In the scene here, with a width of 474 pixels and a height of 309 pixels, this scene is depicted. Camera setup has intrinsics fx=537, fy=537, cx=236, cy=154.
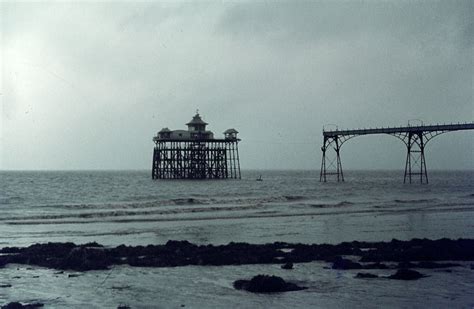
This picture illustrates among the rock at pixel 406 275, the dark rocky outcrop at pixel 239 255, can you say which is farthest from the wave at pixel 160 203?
the rock at pixel 406 275

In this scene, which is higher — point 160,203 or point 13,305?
point 160,203

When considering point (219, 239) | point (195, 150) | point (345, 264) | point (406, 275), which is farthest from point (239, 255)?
point (195, 150)

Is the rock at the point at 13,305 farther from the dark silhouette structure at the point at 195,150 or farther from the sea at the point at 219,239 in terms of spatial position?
the dark silhouette structure at the point at 195,150

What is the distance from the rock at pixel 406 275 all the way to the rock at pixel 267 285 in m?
2.90

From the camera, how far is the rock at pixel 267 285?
43.4ft

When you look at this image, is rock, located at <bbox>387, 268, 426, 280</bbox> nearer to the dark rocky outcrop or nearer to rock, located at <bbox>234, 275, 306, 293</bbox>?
the dark rocky outcrop

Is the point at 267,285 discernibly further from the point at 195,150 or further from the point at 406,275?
the point at 195,150

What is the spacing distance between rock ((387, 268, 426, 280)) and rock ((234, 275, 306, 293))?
9.52ft

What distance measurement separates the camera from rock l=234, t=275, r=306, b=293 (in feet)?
43.4

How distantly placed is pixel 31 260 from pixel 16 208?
2726 cm

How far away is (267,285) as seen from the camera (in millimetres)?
13305

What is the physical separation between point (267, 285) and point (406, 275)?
4.06 meters

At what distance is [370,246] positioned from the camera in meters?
19.8

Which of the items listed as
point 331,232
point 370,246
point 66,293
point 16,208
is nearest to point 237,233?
point 331,232
